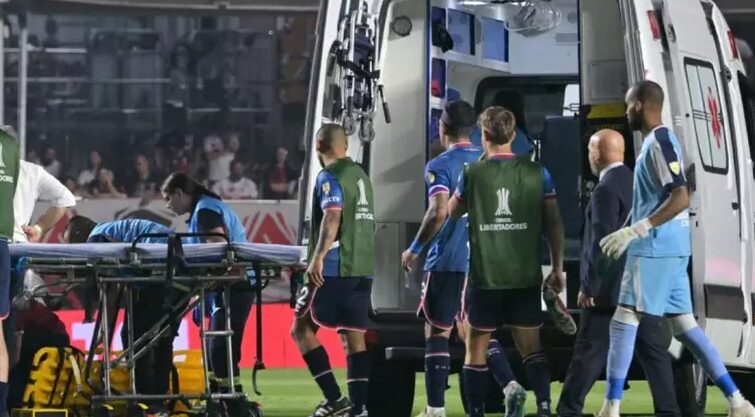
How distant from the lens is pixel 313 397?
14.1 meters

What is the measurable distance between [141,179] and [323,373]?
12.7 meters

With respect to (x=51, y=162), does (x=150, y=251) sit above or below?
below

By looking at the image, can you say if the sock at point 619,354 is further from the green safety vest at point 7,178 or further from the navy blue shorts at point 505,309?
the green safety vest at point 7,178

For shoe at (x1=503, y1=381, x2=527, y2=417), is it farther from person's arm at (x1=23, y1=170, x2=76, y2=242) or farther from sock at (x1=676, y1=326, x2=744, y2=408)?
person's arm at (x1=23, y1=170, x2=76, y2=242)

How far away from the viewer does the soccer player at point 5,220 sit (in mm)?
9148

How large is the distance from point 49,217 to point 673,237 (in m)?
3.84

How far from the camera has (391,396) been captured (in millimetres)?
10875

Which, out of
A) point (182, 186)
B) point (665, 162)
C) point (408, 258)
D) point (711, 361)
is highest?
point (182, 186)

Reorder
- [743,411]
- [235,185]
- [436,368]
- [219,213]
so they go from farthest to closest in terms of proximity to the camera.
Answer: [235,185] < [219,213] < [436,368] < [743,411]

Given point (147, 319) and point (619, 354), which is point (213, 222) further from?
point (619, 354)

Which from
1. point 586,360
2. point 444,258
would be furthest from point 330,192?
point 586,360

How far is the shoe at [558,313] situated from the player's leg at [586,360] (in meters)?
0.18

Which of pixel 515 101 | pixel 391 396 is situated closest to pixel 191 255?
pixel 391 396

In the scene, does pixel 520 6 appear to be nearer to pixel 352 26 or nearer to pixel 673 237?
pixel 352 26
